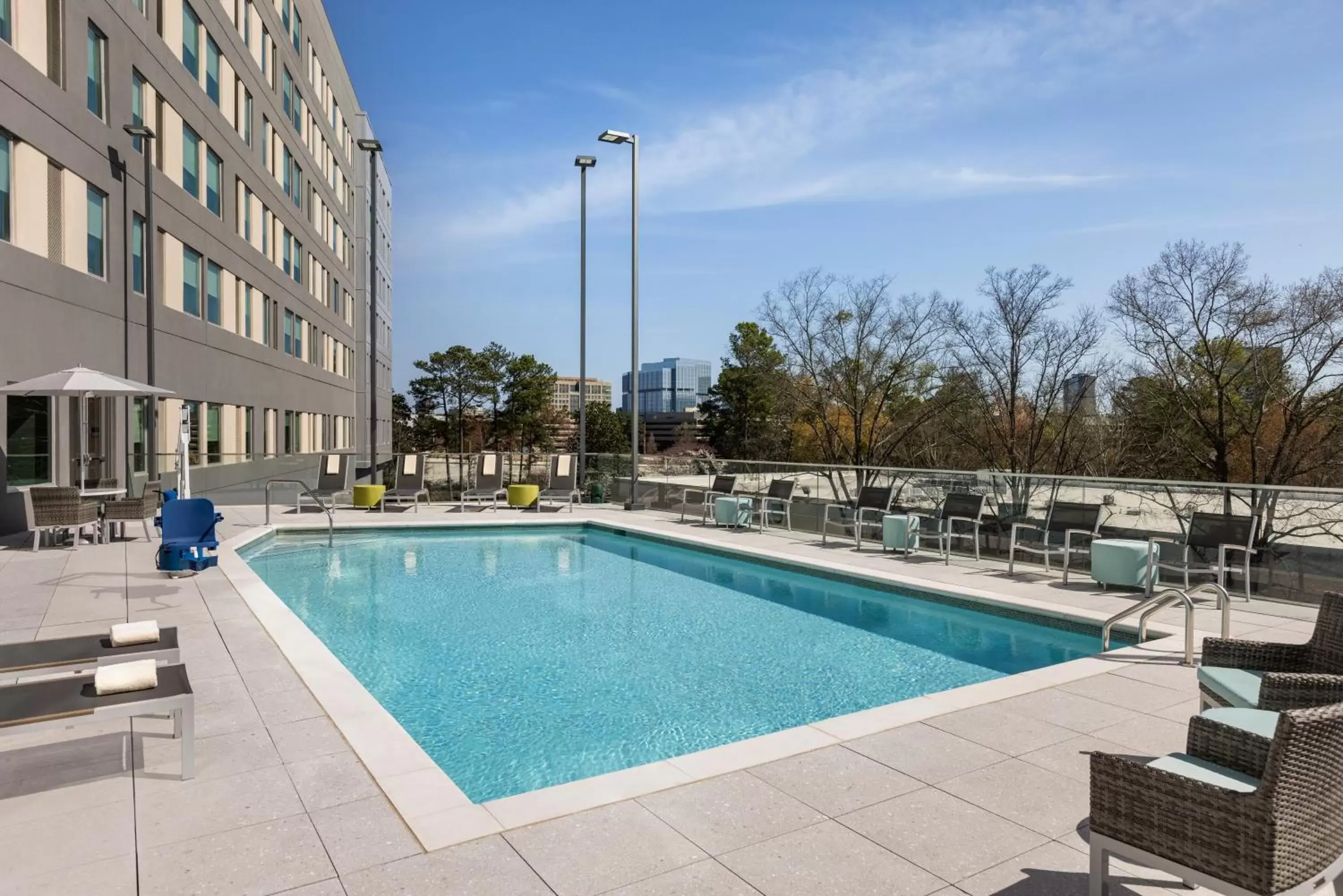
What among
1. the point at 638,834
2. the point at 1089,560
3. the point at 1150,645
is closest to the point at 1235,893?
the point at 638,834

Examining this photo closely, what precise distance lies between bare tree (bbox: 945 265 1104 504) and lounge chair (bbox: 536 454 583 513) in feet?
54.0

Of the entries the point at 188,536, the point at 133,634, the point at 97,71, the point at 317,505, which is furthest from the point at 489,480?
the point at 133,634

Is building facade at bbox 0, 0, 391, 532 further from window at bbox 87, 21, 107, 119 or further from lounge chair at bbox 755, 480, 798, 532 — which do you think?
lounge chair at bbox 755, 480, 798, 532

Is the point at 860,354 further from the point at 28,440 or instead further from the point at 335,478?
the point at 28,440

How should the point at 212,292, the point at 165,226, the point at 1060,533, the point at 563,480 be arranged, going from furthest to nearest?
the point at 212,292
the point at 563,480
the point at 165,226
the point at 1060,533

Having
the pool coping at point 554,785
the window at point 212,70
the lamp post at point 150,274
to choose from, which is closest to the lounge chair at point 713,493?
the pool coping at point 554,785

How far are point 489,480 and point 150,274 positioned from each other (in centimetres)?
680

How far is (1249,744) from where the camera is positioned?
9.12 ft

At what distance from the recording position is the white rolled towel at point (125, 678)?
358 centimetres

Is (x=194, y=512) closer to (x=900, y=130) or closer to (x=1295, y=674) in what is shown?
(x=1295, y=674)

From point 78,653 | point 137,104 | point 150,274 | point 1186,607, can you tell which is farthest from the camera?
point 137,104

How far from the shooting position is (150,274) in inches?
559

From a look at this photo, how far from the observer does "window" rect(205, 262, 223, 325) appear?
62.7 ft

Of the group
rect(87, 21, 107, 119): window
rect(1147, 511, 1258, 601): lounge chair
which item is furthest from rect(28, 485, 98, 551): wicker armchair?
rect(1147, 511, 1258, 601): lounge chair
